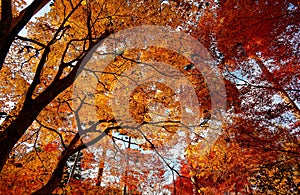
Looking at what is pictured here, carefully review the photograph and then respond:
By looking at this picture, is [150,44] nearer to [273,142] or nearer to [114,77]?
[114,77]

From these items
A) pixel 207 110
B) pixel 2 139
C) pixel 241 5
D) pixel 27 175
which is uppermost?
pixel 241 5

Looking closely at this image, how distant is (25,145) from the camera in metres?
8.63

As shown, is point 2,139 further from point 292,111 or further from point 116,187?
point 116,187

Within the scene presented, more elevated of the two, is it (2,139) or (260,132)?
(260,132)

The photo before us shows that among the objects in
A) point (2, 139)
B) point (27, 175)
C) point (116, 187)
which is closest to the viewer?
point (2, 139)

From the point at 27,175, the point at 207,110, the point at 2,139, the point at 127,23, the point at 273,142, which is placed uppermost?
the point at 127,23

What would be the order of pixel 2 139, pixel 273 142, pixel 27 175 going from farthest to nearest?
pixel 27 175 → pixel 273 142 → pixel 2 139

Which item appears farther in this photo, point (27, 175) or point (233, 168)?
point (27, 175)

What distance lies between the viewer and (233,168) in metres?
8.62

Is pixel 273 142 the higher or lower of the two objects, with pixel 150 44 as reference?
lower

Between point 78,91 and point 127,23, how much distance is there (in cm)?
330

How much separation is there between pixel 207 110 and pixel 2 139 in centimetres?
689

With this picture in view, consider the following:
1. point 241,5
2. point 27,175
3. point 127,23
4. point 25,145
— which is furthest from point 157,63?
point 27,175

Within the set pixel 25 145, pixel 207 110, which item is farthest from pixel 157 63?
pixel 25 145
